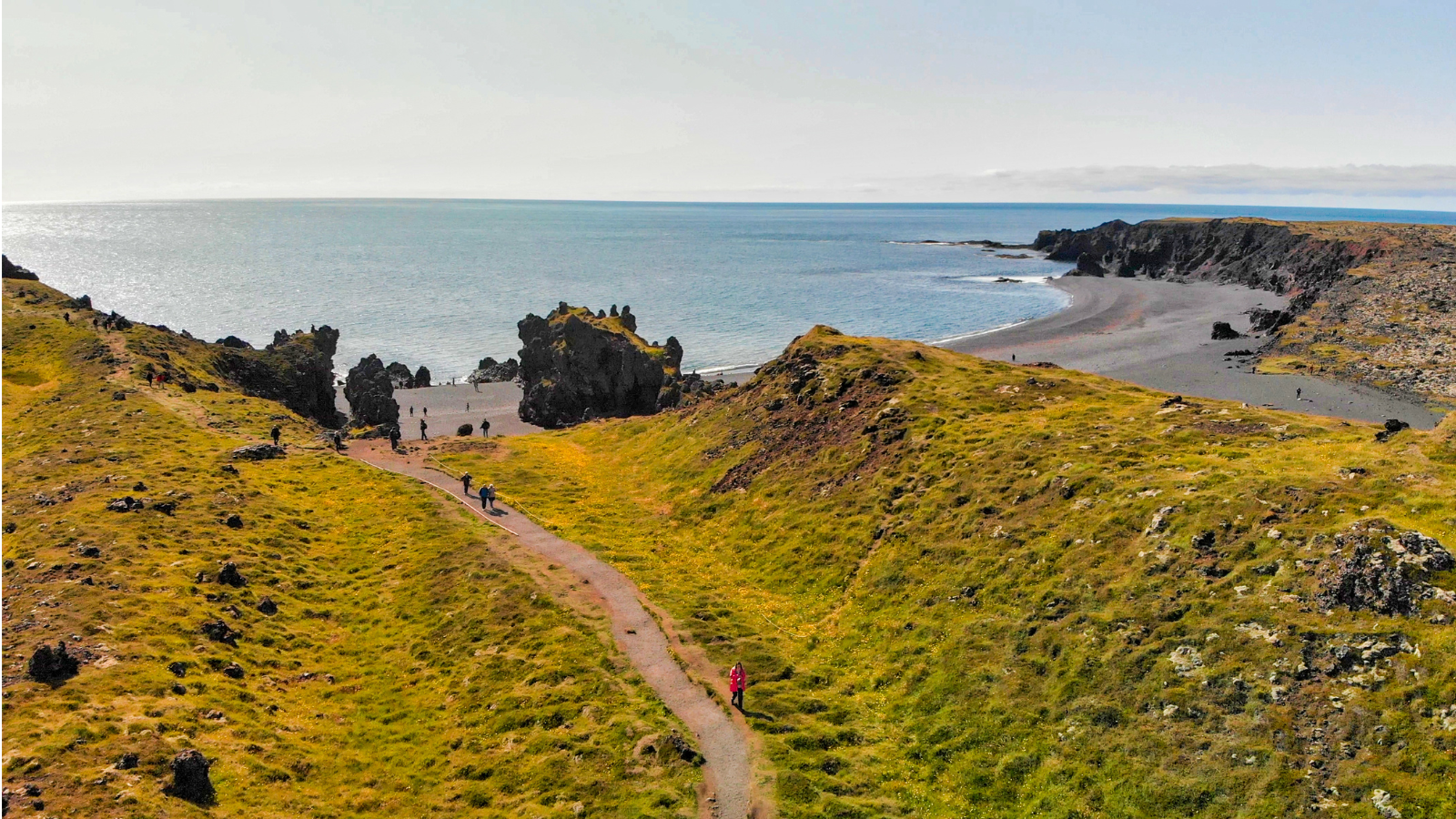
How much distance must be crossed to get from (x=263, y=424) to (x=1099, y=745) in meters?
74.5

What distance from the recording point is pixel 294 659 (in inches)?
1391

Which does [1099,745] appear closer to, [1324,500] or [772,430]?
[1324,500]

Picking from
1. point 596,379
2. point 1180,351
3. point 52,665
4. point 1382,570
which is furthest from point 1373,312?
point 52,665

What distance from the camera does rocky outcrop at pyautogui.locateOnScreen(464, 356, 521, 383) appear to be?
133 m

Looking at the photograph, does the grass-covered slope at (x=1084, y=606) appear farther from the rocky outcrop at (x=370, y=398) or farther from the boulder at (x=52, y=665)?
the rocky outcrop at (x=370, y=398)

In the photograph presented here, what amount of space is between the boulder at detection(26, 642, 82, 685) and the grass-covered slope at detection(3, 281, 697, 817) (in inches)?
28.1

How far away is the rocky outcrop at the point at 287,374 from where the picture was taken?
96.9m

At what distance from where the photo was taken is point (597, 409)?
348 feet

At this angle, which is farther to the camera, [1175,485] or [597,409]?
[597,409]

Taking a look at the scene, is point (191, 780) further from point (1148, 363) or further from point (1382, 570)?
point (1148, 363)

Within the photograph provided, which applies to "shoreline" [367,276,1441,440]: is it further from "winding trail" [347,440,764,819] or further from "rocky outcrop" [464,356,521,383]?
"winding trail" [347,440,764,819]

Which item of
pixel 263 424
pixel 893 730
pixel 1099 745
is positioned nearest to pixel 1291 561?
pixel 1099 745

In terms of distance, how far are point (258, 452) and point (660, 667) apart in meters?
44.9

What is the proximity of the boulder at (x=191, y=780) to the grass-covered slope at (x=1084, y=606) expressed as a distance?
17.9 metres
